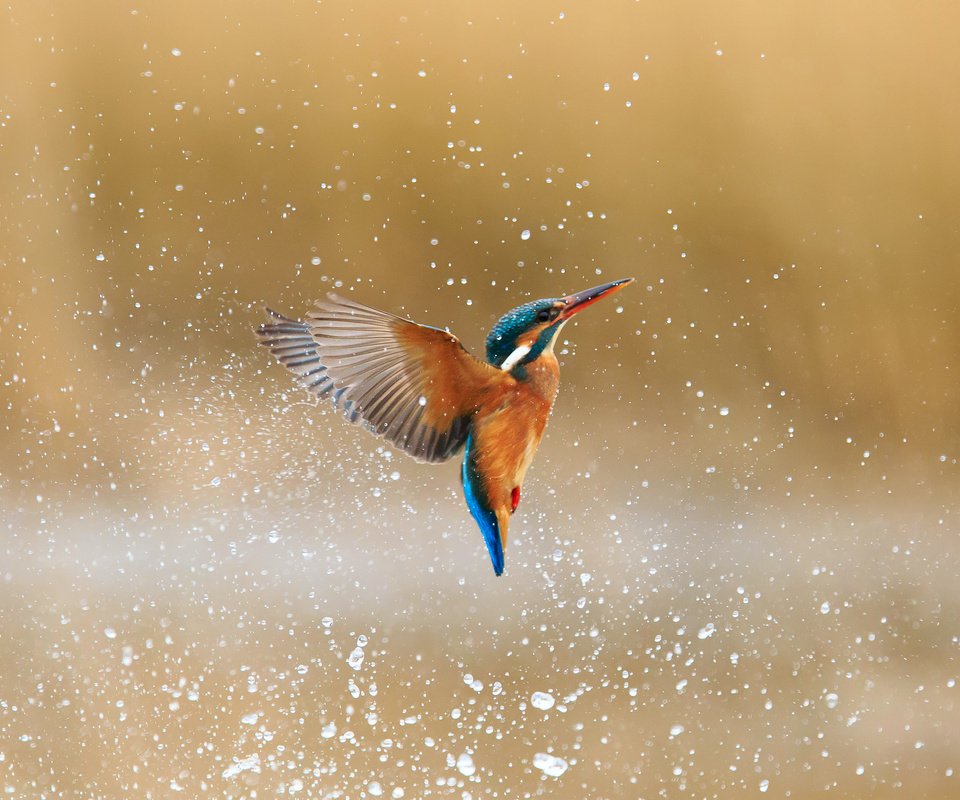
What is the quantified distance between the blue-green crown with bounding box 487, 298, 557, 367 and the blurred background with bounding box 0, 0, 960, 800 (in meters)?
0.26

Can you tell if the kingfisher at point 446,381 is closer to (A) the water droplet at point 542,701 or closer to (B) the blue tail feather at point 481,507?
(B) the blue tail feather at point 481,507

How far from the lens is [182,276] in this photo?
3.41ft

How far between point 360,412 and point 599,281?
0.37m

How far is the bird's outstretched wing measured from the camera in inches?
27.2

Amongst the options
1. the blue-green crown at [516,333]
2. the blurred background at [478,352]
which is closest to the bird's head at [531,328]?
the blue-green crown at [516,333]

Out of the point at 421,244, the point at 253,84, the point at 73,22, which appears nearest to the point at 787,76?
the point at 421,244

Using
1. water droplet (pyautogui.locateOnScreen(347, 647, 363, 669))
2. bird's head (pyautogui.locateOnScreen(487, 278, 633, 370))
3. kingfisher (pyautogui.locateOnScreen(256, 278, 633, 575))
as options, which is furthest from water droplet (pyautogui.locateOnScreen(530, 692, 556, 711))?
bird's head (pyautogui.locateOnScreen(487, 278, 633, 370))

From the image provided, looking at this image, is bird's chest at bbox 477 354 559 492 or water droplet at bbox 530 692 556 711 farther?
water droplet at bbox 530 692 556 711

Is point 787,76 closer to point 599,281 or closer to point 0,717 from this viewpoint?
point 599,281

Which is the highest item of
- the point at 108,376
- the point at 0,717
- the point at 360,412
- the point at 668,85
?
the point at 668,85

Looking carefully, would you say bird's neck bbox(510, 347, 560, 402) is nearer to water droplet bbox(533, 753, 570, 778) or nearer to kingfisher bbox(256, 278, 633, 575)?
kingfisher bbox(256, 278, 633, 575)

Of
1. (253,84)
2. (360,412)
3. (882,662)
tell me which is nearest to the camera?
(360,412)

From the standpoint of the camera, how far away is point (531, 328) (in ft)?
2.45

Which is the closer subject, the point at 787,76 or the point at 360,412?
the point at 360,412
